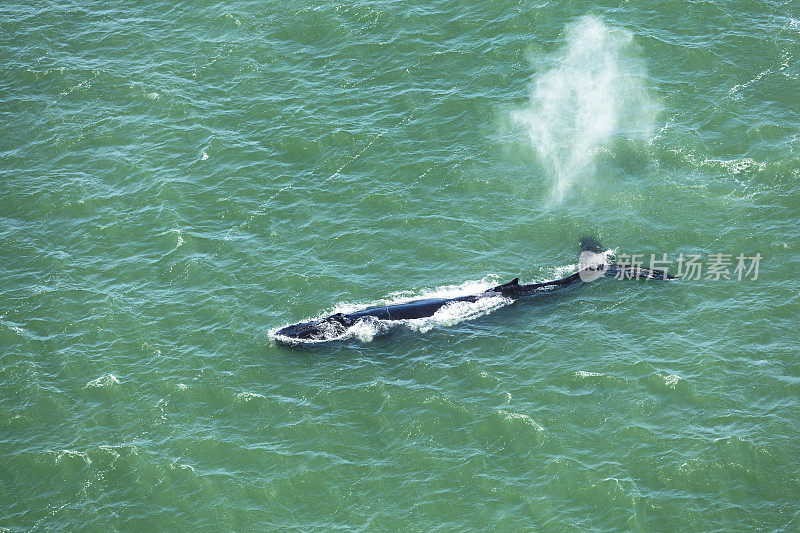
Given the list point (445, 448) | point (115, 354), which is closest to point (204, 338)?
point (115, 354)

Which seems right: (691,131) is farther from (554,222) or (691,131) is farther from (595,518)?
(595,518)

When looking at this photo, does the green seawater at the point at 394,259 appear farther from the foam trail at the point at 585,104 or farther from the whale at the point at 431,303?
the whale at the point at 431,303

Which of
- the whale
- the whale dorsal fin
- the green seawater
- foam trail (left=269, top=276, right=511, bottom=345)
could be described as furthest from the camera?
the whale dorsal fin

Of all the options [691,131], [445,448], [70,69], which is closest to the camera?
[445,448]

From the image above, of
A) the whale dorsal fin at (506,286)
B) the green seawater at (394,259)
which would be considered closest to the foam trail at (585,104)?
the green seawater at (394,259)

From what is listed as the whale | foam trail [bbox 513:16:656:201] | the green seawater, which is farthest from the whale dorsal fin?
foam trail [bbox 513:16:656:201]

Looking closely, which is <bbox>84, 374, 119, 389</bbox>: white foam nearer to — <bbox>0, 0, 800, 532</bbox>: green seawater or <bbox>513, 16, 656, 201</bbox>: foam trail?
<bbox>0, 0, 800, 532</bbox>: green seawater

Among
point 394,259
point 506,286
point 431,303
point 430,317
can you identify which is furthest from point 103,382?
point 506,286
